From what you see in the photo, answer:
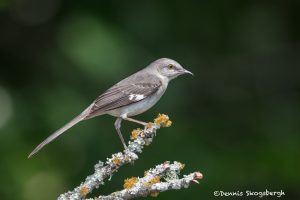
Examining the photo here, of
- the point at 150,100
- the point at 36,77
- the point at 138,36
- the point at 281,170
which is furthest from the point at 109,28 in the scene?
the point at 281,170

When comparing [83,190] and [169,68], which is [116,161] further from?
[169,68]

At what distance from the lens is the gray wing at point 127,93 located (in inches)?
264

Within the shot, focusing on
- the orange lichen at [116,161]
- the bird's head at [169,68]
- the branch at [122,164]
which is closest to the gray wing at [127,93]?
the bird's head at [169,68]

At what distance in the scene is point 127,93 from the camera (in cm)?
705

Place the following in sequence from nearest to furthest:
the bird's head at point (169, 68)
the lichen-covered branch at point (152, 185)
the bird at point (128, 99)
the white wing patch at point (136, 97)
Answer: the lichen-covered branch at point (152, 185) → the bird at point (128, 99) → the white wing patch at point (136, 97) → the bird's head at point (169, 68)

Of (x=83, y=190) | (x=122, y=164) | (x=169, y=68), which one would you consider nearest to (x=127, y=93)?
(x=169, y=68)

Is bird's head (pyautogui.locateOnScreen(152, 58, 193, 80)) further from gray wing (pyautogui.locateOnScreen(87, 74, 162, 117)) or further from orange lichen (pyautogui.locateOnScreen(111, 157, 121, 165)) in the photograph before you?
orange lichen (pyautogui.locateOnScreen(111, 157, 121, 165))

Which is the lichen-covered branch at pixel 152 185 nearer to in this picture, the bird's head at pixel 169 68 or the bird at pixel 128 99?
the bird at pixel 128 99

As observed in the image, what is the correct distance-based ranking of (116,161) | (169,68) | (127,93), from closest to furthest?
(116,161)
(127,93)
(169,68)

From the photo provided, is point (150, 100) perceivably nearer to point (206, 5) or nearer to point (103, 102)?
point (103, 102)

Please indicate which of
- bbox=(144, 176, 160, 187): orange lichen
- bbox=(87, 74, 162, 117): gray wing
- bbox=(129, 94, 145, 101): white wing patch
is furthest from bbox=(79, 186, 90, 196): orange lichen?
bbox=(129, 94, 145, 101): white wing patch

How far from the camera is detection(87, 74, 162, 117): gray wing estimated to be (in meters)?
6.70

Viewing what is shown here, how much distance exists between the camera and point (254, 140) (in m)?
8.49

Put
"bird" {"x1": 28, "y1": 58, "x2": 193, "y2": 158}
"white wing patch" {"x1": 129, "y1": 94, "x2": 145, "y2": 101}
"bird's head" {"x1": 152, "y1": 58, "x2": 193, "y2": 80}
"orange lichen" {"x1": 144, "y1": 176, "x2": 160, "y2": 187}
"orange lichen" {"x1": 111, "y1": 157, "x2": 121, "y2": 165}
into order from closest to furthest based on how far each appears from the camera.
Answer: "orange lichen" {"x1": 144, "y1": 176, "x2": 160, "y2": 187}, "orange lichen" {"x1": 111, "y1": 157, "x2": 121, "y2": 165}, "bird" {"x1": 28, "y1": 58, "x2": 193, "y2": 158}, "white wing patch" {"x1": 129, "y1": 94, "x2": 145, "y2": 101}, "bird's head" {"x1": 152, "y1": 58, "x2": 193, "y2": 80}
